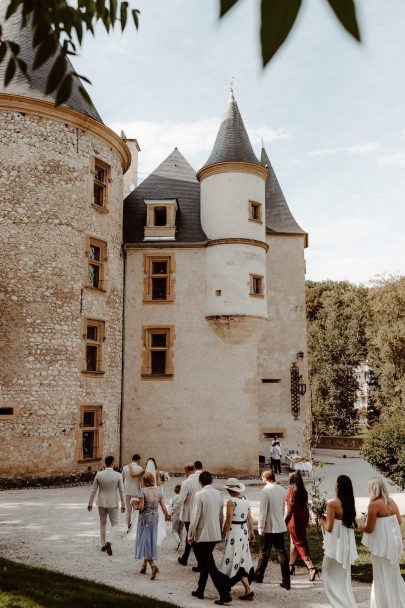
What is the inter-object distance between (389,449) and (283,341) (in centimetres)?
1074

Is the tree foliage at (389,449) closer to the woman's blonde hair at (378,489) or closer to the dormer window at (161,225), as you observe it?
the woman's blonde hair at (378,489)

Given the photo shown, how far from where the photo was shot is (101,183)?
65.3 ft

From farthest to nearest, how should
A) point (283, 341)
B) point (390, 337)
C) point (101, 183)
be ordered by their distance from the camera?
1. point (390, 337)
2. point (283, 341)
3. point (101, 183)

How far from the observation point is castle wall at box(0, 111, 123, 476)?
55.1ft

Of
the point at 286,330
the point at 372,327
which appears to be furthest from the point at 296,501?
the point at 372,327

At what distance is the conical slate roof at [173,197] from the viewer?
21.7 metres

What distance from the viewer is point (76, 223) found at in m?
18.5

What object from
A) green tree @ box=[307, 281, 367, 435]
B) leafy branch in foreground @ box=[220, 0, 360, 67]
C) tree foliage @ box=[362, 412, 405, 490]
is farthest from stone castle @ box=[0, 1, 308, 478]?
leafy branch in foreground @ box=[220, 0, 360, 67]

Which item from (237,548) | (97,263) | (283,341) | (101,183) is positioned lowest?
(237,548)

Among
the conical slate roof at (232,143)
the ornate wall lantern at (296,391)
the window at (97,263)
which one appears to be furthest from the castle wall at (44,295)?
the ornate wall lantern at (296,391)

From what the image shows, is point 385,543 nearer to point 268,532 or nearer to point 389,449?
point 268,532

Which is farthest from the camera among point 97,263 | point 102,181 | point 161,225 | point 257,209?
point 161,225

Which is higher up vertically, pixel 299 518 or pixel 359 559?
pixel 299 518

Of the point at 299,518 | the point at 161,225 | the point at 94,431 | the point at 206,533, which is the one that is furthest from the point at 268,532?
the point at 161,225
